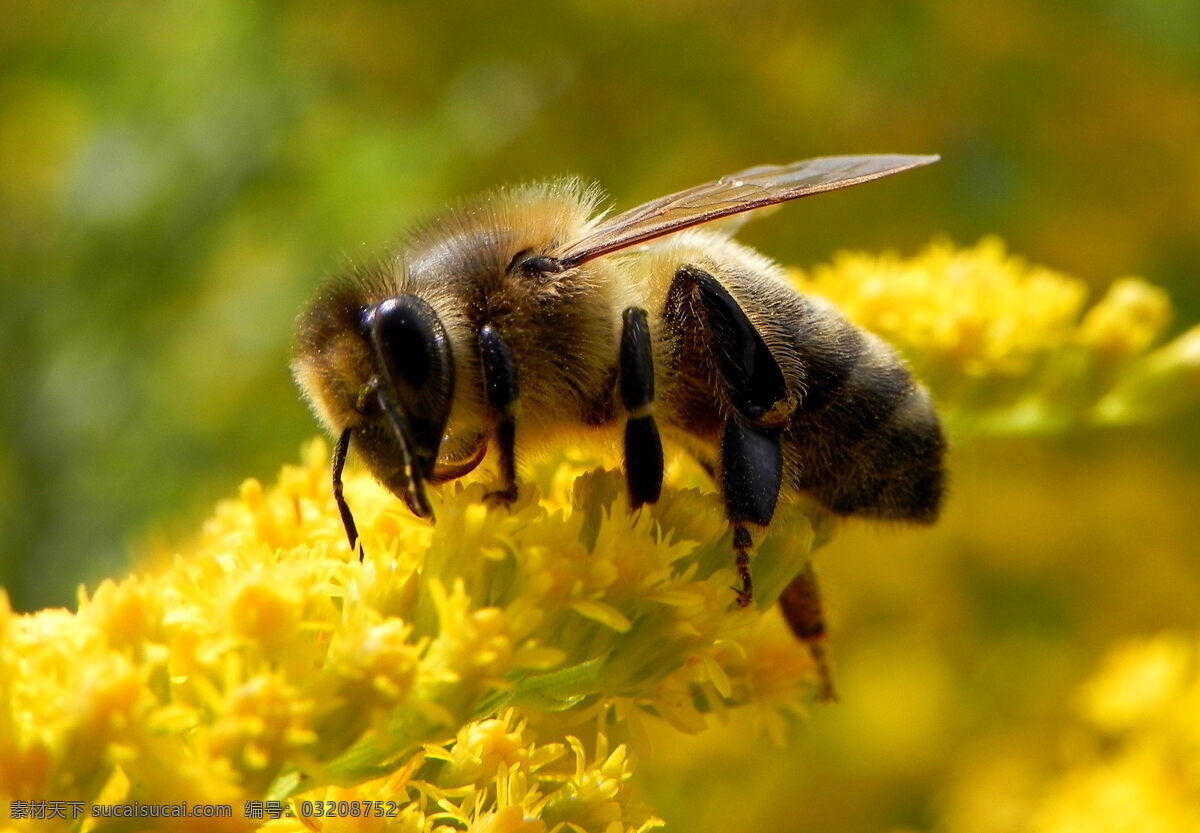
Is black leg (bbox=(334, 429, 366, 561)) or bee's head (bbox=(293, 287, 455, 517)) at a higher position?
bee's head (bbox=(293, 287, 455, 517))

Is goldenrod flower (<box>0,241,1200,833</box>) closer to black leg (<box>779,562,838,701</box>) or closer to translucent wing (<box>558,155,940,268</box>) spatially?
black leg (<box>779,562,838,701</box>)

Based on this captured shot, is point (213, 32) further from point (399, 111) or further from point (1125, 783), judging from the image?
point (1125, 783)

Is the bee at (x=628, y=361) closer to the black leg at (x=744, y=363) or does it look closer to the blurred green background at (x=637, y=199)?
the black leg at (x=744, y=363)

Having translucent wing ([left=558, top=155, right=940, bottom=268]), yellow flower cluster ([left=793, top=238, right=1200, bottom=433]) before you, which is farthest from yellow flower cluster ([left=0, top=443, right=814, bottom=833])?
yellow flower cluster ([left=793, top=238, right=1200, bottom=433])

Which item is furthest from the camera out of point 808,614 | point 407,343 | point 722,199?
point 808,614

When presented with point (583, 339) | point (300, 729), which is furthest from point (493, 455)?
point (300, 729)

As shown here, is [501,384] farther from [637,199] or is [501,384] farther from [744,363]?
[637,199]

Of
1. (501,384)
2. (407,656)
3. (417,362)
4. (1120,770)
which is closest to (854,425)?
(501,384)
